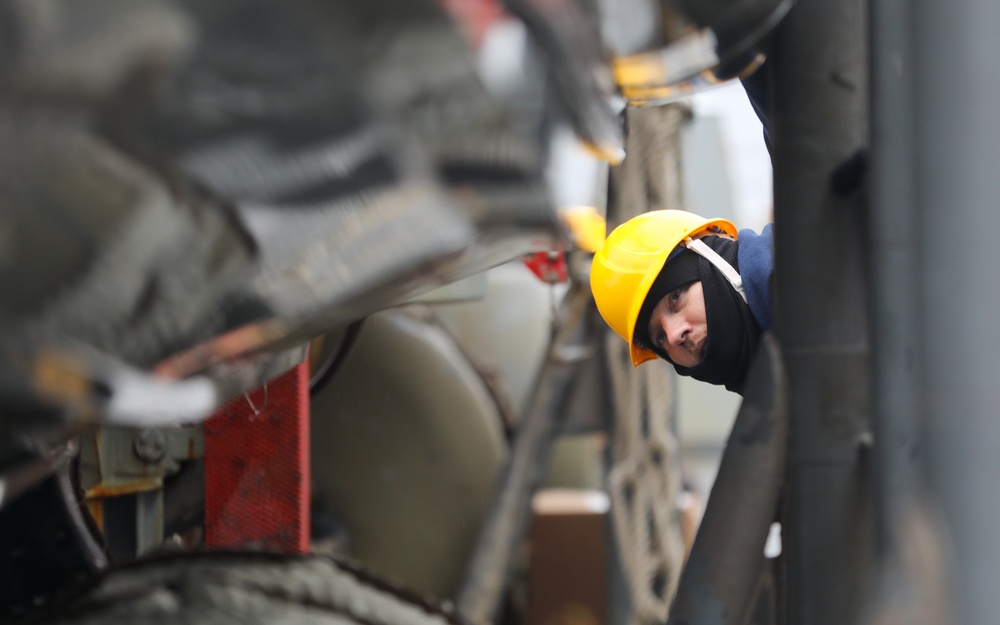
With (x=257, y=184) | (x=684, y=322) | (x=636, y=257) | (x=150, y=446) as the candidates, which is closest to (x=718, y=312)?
(x=684, y=322)

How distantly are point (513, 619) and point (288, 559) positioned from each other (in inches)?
96.9

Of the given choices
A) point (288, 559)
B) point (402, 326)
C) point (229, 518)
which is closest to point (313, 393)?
point (402, 326)

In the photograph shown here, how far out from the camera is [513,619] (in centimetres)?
317

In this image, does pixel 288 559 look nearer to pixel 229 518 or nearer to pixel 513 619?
pixel 229 518

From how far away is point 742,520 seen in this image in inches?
42.5

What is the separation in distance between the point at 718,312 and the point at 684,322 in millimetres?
82

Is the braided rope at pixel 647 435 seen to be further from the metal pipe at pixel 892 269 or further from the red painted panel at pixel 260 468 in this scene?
the metal pipe at pixel 892 269

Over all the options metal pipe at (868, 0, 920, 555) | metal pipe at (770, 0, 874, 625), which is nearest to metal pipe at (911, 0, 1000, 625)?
metal pipe at (868, 0, 920, 555)

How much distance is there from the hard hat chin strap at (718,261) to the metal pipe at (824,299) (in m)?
0.65

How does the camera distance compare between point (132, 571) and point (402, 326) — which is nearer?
point (132, 571)

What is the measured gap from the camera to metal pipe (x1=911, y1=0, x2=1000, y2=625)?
677 mm

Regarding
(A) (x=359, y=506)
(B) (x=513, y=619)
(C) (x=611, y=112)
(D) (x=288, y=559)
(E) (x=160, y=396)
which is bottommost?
(B) (x=513, y=619)

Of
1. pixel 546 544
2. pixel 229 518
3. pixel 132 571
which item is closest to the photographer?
pixel 132 571

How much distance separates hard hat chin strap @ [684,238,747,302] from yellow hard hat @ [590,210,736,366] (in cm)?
2
